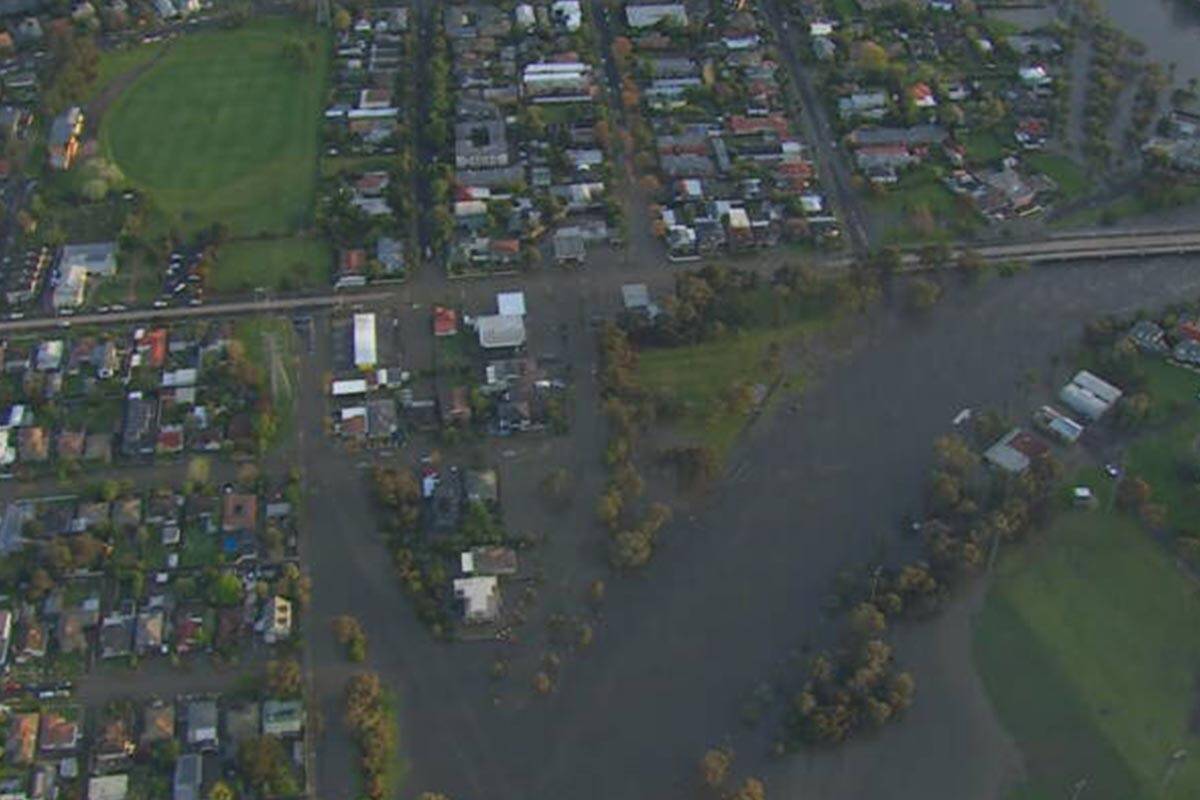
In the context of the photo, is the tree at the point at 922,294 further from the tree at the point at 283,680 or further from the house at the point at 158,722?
the house at the point at 158,722

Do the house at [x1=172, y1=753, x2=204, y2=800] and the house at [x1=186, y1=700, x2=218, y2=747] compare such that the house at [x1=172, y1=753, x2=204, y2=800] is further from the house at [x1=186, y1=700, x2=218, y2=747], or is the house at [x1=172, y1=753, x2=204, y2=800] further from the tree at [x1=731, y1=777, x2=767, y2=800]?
the tree at [x1=731, y1=777, x2=767, y2=800]

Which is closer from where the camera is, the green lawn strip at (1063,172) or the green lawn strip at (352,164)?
the green lawn strip at (1063,172)

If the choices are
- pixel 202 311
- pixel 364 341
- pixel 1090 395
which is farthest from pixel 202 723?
pixel 1090 395

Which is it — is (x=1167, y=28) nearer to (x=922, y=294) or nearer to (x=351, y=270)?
(x=922, y=294)

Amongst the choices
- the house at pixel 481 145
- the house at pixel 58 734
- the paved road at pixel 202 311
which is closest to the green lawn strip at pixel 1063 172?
the house at pixel 481 145

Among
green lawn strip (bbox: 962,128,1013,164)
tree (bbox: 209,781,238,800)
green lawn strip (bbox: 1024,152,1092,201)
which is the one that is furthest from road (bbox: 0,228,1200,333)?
tree (bbox: 209,781,238,800)

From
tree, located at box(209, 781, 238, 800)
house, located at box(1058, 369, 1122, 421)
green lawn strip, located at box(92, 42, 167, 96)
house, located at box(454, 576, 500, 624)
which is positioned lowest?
tree, located at box(209, 781, 238, 800)
